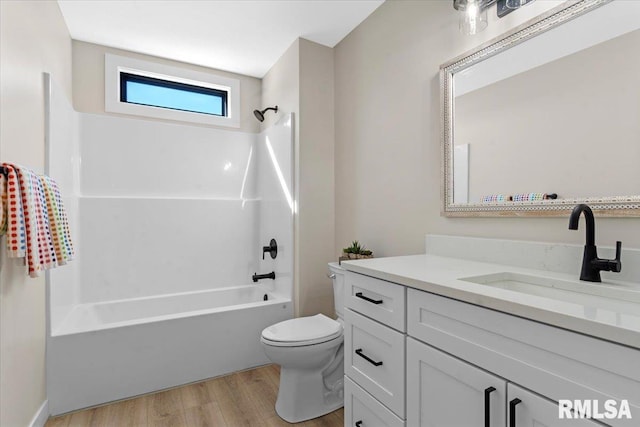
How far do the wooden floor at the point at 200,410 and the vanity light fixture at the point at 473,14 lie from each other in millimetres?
2081

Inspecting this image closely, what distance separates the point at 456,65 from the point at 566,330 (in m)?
1.35

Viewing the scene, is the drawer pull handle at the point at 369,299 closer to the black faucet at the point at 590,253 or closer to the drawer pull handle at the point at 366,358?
the drawer pull handle at the point at 366,358

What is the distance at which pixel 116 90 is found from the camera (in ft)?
9.12

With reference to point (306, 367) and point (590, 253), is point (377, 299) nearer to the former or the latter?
point (590, 253)

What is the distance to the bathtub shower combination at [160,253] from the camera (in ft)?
6.57

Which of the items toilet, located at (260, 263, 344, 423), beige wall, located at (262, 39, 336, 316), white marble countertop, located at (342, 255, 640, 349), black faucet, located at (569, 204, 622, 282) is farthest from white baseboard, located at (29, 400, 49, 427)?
black faucet, located at (569, 204, 622, 282)

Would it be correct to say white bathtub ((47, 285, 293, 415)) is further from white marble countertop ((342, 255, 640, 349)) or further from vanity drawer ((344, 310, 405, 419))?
white marble countertop ((342, 255, 640, 349))

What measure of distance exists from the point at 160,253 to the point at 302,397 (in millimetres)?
1801

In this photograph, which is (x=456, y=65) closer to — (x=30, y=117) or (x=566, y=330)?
(x=566, y=330)

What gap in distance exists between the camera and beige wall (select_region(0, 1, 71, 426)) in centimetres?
138

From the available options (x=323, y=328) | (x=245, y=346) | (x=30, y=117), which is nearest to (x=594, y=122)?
(x=323, y=328)

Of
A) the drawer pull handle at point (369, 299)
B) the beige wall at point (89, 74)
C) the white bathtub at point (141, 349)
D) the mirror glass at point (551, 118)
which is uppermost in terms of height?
the beige wall at point (89, 74)

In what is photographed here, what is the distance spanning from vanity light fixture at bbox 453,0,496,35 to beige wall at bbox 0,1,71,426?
1.97 m

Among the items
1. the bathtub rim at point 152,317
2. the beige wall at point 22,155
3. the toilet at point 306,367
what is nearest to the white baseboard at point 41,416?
the beige wall at point 22,155
